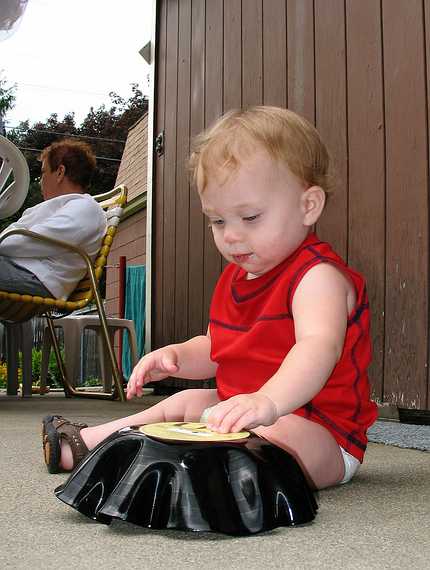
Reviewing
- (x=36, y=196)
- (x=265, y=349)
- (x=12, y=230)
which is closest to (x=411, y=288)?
(x=265, y=349)

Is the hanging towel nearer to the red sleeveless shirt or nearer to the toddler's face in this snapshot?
the red sleeveless shirt

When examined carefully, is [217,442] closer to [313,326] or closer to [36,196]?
[313,326]

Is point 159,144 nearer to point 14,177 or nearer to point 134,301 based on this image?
point 14,177

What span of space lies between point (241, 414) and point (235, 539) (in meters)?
0.15

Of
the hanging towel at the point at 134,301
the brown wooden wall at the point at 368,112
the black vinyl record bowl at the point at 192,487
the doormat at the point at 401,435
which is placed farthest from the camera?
the hanging towel at the point at 134,301

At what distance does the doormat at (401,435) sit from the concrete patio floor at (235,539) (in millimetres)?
535

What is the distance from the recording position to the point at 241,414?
0.88 metres

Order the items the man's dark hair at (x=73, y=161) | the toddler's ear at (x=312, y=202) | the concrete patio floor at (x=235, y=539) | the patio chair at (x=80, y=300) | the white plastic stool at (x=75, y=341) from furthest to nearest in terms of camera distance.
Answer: the white plastic stool at (x=75, y=341) → the man's dark hair at (x=73, y=161) → the patio chair at (x=80, y=300) → the toddler's ear at (x=312, y=202) → the concrete patio floor at (x=235, y=539)

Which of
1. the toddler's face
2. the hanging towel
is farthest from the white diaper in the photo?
the hanging towel

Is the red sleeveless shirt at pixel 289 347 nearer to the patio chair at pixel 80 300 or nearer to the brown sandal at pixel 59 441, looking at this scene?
the brown sandal at pixel 59 441

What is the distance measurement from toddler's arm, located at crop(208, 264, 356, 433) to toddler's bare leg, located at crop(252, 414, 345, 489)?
11cm

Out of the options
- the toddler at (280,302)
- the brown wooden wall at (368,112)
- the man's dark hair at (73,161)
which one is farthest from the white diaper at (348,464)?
the man's dark hair at (73,161)

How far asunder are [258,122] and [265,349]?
0.38 meters

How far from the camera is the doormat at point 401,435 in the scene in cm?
173
